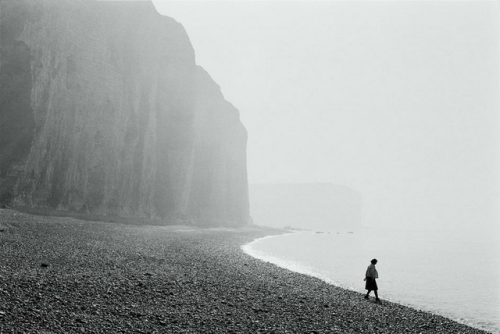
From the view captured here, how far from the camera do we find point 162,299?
1365 cm

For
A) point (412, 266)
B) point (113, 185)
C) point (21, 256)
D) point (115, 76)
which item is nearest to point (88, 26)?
point (115, 76)

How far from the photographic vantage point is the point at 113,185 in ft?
185

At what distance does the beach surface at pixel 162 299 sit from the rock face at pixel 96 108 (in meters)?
24.7

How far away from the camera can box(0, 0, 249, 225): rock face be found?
142 feet

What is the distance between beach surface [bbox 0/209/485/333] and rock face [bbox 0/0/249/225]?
81.2 ft

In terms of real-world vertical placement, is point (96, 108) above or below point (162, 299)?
above

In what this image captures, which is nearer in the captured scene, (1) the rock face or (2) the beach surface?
(2) the beach surface

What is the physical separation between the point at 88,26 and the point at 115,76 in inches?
298

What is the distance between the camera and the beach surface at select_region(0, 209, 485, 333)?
10.8 metres

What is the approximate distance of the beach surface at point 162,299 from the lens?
10.8 metres

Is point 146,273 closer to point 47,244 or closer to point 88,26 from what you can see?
point 47,244

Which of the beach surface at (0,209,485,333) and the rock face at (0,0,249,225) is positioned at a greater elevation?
the rock face at (0,0,249,225)

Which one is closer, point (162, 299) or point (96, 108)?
point (162, 299)

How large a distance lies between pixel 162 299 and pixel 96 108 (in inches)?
1764
